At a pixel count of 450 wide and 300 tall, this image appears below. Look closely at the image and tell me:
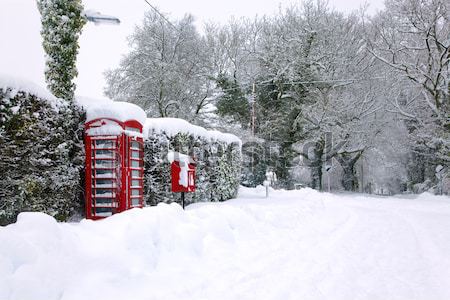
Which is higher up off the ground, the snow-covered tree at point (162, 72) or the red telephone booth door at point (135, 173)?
the snow-covered tree at point (162, 72)

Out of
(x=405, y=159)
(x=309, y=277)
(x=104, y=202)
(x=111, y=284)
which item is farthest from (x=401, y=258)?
(x=405, y=159)

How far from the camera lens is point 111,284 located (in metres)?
4.02

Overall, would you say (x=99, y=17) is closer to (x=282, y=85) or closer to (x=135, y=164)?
(x=135, y=164)

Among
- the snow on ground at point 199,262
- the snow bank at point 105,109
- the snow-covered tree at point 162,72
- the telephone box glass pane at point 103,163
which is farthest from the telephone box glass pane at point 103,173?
the snow-covered tree at point 162,72

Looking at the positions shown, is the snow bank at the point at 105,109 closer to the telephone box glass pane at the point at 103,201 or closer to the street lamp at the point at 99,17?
the telephone box glass pane at the point at 103,201

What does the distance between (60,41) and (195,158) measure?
5.40m

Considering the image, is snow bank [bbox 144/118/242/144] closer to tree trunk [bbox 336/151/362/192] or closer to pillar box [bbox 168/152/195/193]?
pillar box [bbox 168/152/195/193]

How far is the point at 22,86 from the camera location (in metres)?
7.09

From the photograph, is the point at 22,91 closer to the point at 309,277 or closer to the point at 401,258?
the point at 309,277

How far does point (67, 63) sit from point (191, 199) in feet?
18.6

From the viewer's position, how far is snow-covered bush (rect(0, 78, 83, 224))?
22.2ft

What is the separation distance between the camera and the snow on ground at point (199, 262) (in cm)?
369

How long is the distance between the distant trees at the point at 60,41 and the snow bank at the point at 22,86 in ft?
5.17

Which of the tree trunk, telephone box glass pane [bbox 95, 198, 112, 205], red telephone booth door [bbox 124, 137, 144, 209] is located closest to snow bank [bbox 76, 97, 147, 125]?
red telephone booth door [bbox 124, 137, 144, 209]
